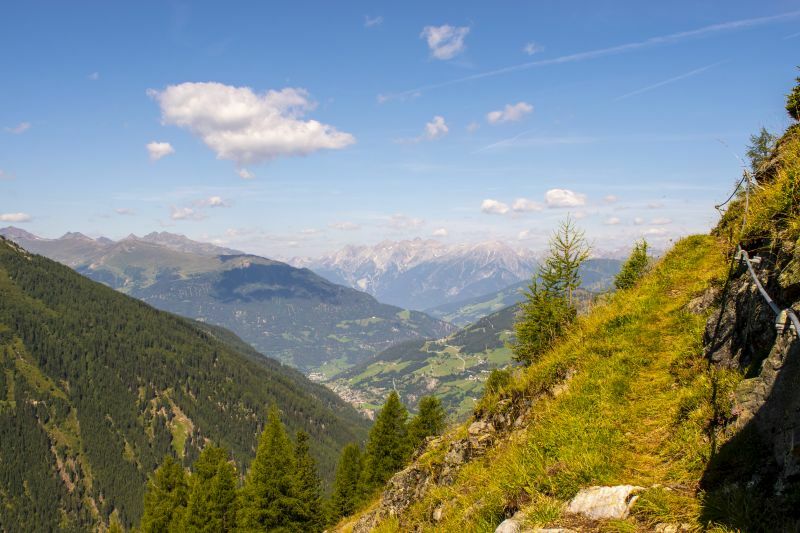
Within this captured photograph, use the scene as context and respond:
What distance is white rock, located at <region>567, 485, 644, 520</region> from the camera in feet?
18.2

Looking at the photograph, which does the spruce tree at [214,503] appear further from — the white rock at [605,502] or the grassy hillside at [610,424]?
the white rock at [605,502]

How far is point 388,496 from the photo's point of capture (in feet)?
52.2

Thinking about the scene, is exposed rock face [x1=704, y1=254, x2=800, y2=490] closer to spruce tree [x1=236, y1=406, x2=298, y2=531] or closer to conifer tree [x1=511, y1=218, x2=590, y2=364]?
conifer tree [x1=511, y1=218, x2=590, y2=364]

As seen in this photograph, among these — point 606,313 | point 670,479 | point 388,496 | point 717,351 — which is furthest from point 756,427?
point 388,496

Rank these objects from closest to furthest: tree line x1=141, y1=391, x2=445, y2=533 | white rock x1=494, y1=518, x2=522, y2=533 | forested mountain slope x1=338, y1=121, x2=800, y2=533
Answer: forested mountain slope x1=338, y1=121, x2=800, y2=533 → white rock x1=494, y1=518, x2=522, y2=533 → tree line x1=141, y1=391, x2=445, y2=533

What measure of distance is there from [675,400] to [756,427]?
2340 mm

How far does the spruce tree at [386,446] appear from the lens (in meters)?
47.9

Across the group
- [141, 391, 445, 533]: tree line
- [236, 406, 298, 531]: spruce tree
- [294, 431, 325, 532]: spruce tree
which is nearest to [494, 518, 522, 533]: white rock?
[141, 391, 445, 533]: tree line

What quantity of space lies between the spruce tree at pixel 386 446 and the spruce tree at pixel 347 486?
3.40m

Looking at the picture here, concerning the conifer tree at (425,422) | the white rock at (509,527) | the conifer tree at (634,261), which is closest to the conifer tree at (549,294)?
the conifer tree at (634,261)

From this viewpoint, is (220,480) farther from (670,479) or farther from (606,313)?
(670,479)

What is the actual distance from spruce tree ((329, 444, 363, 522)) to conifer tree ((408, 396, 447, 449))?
31.8 feet

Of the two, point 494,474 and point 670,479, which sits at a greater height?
point 670,479

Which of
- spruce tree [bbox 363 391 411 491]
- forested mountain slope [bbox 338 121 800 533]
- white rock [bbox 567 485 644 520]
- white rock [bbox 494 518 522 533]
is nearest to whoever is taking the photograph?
forested mountain slope [bbox 338 121 800 533]
